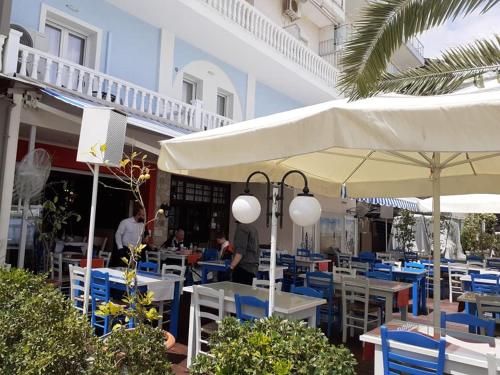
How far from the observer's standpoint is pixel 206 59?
12.8 meters

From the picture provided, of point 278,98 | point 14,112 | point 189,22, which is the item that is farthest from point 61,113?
point 278,98

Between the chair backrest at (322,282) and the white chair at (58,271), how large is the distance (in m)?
4.55

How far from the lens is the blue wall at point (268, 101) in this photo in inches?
588

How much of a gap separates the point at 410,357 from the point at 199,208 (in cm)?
1270

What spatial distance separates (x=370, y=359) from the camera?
551cm

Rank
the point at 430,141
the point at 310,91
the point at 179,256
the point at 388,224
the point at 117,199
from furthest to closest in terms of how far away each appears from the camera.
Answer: the point at 388,224 < the point at 310,91 < the point at 117,199 < the point at 179,256 < the point at 430,141

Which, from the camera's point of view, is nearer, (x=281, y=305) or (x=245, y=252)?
(x=281, y=305)

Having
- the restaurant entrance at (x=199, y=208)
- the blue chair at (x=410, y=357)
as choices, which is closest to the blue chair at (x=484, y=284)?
the blue chair at (x=410, y=357)

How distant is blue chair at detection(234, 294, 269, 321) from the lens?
4.20 meters

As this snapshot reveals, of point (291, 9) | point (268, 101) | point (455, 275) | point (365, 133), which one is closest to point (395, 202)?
point (455, 275)

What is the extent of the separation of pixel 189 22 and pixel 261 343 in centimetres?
1044

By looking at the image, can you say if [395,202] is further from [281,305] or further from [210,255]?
[281,305]

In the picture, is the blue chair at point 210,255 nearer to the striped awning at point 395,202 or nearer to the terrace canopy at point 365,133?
the striped awning at point 395,202

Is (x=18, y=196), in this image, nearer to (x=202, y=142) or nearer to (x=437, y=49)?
(x=202, y=142)
